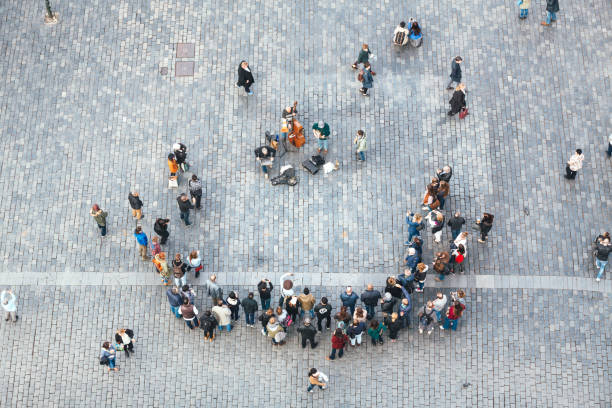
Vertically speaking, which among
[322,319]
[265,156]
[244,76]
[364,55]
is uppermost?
[364,55]

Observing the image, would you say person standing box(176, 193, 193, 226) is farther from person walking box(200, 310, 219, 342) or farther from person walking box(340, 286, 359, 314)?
person walking box(340, 286, 359, 314)

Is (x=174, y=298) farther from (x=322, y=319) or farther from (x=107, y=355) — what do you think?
(x=322, y=319)

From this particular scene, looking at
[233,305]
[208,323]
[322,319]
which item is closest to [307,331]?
[322,319]

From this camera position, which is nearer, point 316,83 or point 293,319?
point 293,319

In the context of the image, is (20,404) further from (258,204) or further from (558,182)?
(558,182)

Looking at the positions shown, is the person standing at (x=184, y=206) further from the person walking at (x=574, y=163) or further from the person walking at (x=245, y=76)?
the person walking at (x=574, y=163)

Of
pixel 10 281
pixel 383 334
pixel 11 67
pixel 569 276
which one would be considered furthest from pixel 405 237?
pixel 11 67
